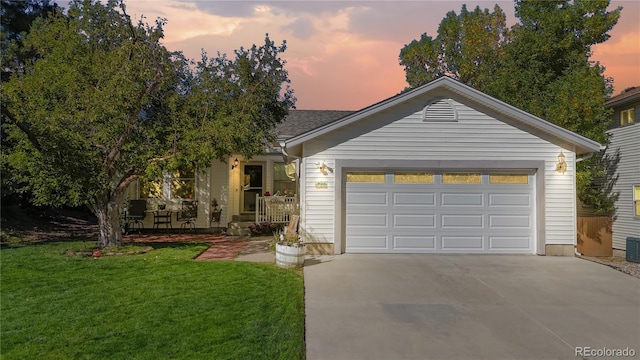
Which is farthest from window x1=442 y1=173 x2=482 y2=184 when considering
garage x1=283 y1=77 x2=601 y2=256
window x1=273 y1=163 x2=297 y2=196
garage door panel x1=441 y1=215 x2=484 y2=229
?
window x1=273 y1=163 x2=297 y2=196

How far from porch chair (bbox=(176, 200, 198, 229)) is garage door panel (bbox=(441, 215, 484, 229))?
8.82 meters

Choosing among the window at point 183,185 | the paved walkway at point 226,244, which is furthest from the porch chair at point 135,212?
the window at point 183,185

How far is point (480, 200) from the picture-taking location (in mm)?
10203

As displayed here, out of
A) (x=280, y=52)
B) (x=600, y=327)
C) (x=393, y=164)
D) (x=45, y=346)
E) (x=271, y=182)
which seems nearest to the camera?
(x=45, y=346)

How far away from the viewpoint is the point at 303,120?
17.8m

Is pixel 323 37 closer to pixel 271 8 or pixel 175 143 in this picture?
pixel 271 8

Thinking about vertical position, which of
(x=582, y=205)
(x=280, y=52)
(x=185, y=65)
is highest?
(x=280, y=52)

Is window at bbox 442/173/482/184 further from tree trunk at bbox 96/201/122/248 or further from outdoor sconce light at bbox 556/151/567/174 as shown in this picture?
tree trunk at bbox 96/201/122/248

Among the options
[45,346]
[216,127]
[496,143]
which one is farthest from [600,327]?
[216,127]

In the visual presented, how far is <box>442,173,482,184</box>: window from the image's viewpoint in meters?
10.3

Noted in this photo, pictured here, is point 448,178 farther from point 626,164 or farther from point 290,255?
point 626,164

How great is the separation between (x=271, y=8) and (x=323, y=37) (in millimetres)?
2106

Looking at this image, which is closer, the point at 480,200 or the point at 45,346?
the point at 45,346

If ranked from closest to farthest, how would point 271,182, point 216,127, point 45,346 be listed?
point 45,346, point 216,127, point 271,182
